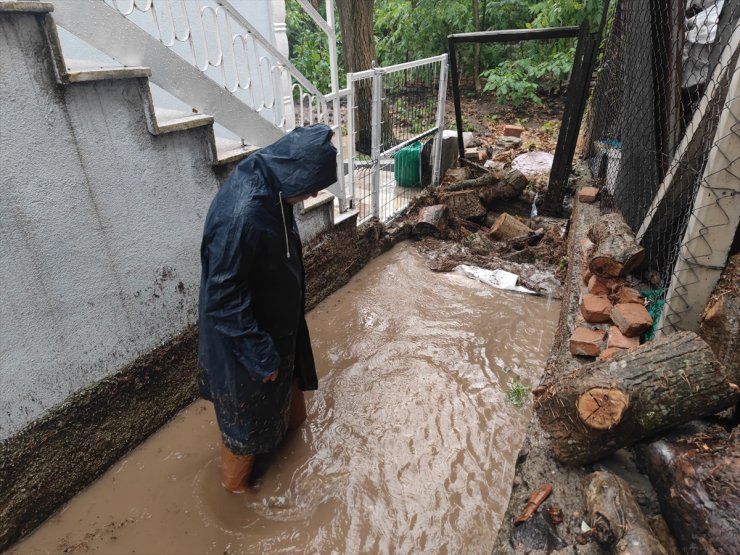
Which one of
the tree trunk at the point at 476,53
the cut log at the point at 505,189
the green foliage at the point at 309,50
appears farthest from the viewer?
the green foliage at the point at 309,50

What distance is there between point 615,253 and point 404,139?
3993 mm

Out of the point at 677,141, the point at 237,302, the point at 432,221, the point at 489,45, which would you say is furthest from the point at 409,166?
the point at 489,45

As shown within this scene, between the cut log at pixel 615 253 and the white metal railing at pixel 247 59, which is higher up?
the white metal railing at pixel 247 59

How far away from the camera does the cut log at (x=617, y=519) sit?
1.64 m

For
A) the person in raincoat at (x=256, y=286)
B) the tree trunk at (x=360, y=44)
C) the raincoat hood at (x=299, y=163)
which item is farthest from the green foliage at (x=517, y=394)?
the tree trunk at (x=360, y=44)

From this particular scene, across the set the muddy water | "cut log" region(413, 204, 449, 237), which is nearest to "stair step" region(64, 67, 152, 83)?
the muddy water

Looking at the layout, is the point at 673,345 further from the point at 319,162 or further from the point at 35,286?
the point at 35,286

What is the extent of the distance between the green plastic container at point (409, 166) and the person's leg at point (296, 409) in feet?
13.5

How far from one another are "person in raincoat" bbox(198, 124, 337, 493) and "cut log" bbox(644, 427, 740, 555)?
1.76 metres

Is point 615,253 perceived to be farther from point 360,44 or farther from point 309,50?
point 309,50

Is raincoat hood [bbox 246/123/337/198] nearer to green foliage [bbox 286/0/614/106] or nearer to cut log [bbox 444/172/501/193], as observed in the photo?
cut log [bbox 444/172/501/193]

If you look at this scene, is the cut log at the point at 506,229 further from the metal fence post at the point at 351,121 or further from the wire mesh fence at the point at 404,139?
the metal fence post at the point at 351,121

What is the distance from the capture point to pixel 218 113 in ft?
11.2

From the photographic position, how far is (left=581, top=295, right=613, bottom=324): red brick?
10.1ft
